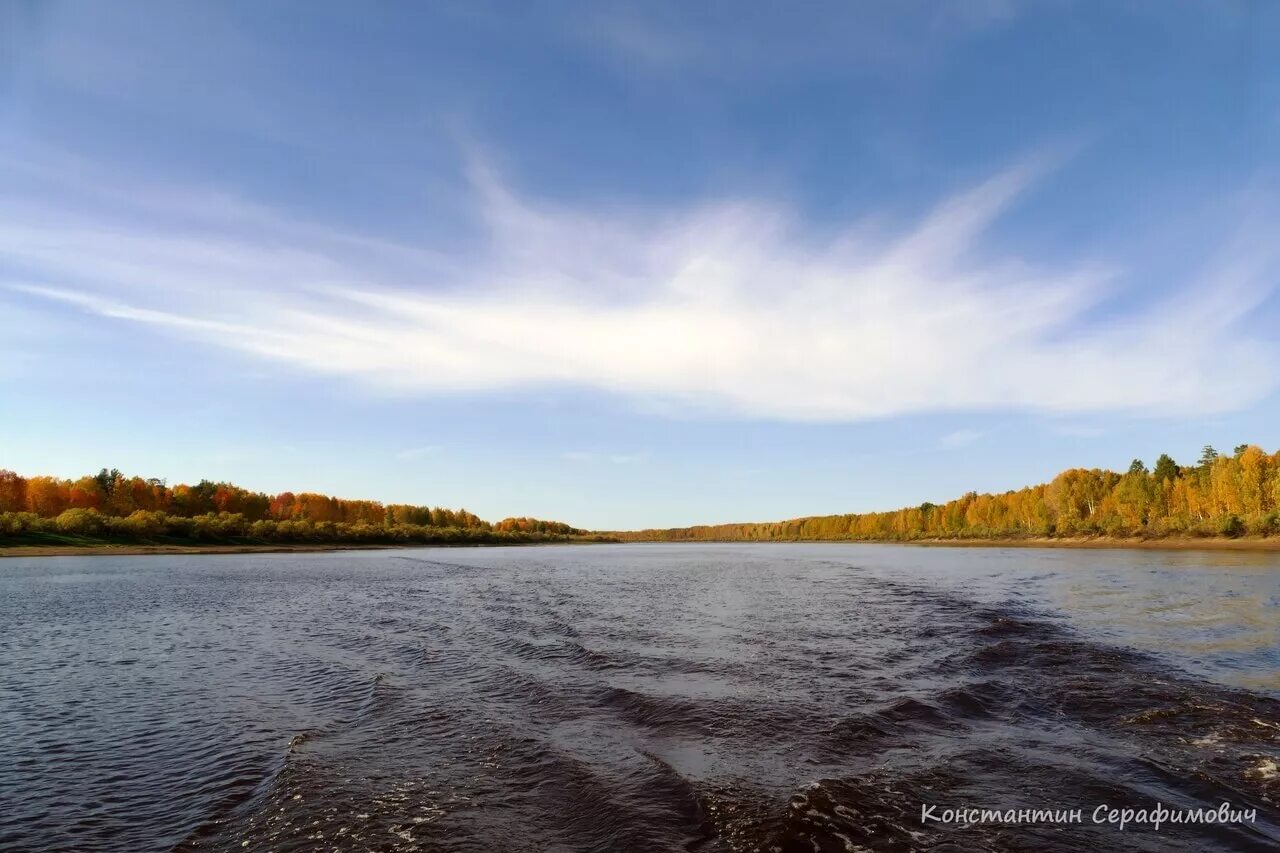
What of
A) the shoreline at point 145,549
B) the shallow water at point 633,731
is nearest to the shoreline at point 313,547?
the shoreline at point 145,549

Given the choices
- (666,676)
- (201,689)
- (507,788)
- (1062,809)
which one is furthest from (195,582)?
(1062,809)

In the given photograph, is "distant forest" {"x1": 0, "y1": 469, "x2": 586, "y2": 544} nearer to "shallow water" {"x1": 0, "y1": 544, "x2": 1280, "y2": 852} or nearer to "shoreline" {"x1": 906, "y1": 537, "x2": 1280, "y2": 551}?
"shallow water" {"x1": 0, "y1": 544, "x2": 1280, "y2": 852}

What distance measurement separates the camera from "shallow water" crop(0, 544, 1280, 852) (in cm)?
939

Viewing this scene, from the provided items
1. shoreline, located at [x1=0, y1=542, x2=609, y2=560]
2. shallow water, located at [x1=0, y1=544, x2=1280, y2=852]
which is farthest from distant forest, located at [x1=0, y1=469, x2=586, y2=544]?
shallow water, located at [x1=0, y1=544, x2=1280, y2=852]

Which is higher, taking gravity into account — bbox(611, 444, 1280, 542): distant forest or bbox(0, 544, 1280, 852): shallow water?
bbox(611, 444, 1280, 542): distant forest

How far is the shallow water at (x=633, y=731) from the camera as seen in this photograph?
30.8ft

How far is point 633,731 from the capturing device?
542 inches

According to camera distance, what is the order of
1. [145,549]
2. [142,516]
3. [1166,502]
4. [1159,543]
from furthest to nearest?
[1166,502], [1159,543], [142,516], [145,549]

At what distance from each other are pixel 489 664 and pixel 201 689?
8.33 m

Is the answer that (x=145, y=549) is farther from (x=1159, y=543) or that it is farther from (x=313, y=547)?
(x=1159, y=543)

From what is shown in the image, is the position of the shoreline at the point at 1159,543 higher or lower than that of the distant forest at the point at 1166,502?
lower

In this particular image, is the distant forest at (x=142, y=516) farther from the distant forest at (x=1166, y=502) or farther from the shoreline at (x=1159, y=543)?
the distant forest at (x=1166, y=502)

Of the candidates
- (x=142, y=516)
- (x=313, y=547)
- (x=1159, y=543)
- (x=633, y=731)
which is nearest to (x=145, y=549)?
(x=142, y=516)

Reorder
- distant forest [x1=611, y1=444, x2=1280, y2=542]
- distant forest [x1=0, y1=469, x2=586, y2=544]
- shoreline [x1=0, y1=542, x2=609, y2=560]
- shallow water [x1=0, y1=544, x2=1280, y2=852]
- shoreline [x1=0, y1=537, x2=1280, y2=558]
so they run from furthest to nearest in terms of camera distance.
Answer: distant forest [x1=611, y1=444, x2=1280, y2=542], distant forest [x1=0, y1=469, x2=586, y2=544], shoreline [x1=0, y1=537, x2=1280, y2=558], shoreline [x1=0, y1=542, x2=609, y2=560], shallow water [x1=0, y1=544, x2=1280, y2=852]
